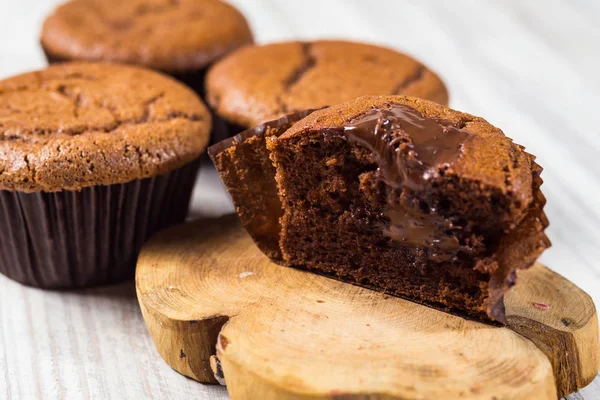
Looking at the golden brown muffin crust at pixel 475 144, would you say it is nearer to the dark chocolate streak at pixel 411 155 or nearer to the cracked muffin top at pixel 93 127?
the dark chocolate streak at pixel 411 155

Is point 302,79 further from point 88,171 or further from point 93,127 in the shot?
point 88,171

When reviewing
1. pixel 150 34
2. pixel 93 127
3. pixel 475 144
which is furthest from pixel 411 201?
pixel 150 34

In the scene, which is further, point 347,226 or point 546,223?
point 347,226

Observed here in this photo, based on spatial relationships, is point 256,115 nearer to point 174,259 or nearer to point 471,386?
point 174,259

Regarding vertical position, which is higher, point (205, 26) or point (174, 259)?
point (205, 26)

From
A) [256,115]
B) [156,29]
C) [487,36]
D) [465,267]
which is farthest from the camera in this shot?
[487,36]

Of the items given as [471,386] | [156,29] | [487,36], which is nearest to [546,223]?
[471,386]
